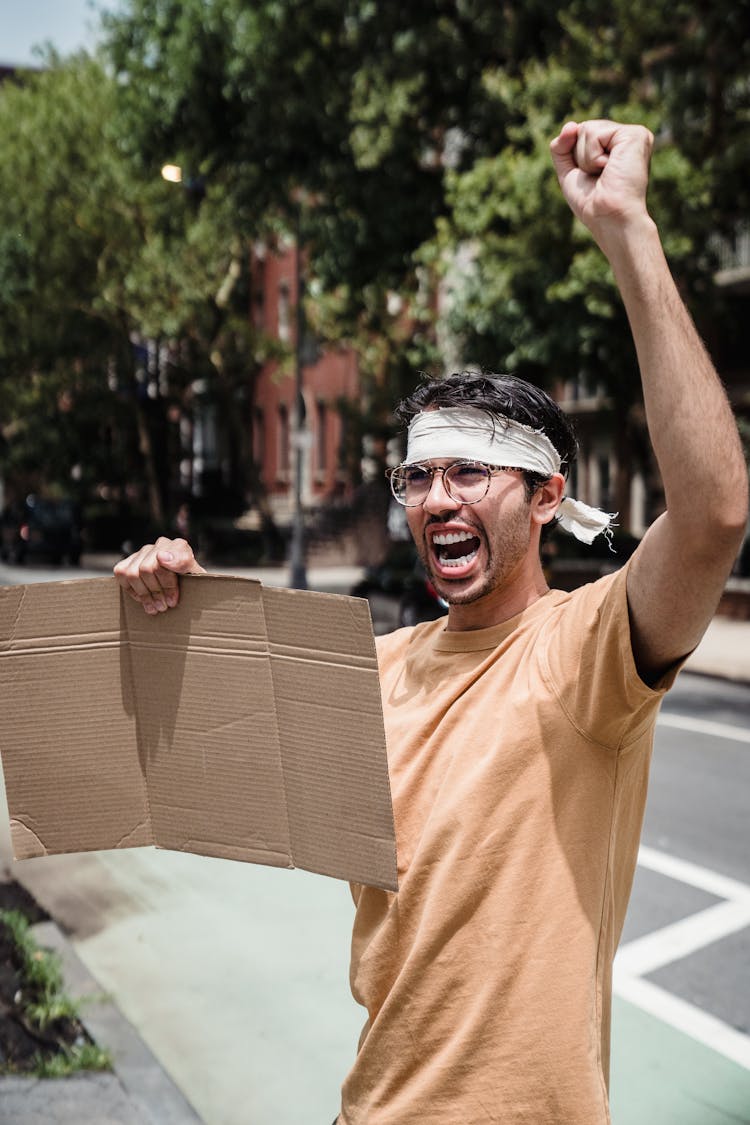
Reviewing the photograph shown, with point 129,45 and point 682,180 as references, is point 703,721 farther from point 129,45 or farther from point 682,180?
point 129,45

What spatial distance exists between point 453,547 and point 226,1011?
3273 mm

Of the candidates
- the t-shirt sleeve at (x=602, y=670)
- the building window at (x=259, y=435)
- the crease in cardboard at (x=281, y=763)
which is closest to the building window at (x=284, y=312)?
the building window at (x=259, y=435)

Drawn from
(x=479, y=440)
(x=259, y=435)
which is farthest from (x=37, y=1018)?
(x=259, y=435)

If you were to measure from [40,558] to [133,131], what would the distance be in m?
17.6

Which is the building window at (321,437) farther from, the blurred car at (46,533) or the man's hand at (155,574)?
the man's hand at (155,574)

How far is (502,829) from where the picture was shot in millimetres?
1673

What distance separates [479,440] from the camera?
1.86 metres

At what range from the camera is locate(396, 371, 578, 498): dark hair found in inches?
74.0

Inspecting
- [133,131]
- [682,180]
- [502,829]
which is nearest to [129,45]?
[133,131]

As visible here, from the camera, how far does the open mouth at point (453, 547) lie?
185 cm

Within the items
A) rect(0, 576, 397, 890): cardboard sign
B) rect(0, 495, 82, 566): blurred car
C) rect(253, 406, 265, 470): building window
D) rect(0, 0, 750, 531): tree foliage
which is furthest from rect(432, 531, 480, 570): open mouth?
rect(253, 406, 265, 470): building window

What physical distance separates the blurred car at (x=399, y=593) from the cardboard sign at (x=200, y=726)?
501 inches

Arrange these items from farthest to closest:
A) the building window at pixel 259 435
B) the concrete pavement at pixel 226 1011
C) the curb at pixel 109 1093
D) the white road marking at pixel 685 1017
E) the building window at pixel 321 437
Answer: the building window at pixel 259 435, the building window at pixel 321 437, the white road marking at pixel 685 1017, the concrete pavement at pixel 226 1011, the curb at pixel 109 1093

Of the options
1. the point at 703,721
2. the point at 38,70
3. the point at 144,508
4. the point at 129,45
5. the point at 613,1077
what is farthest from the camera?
the point at 144,508
